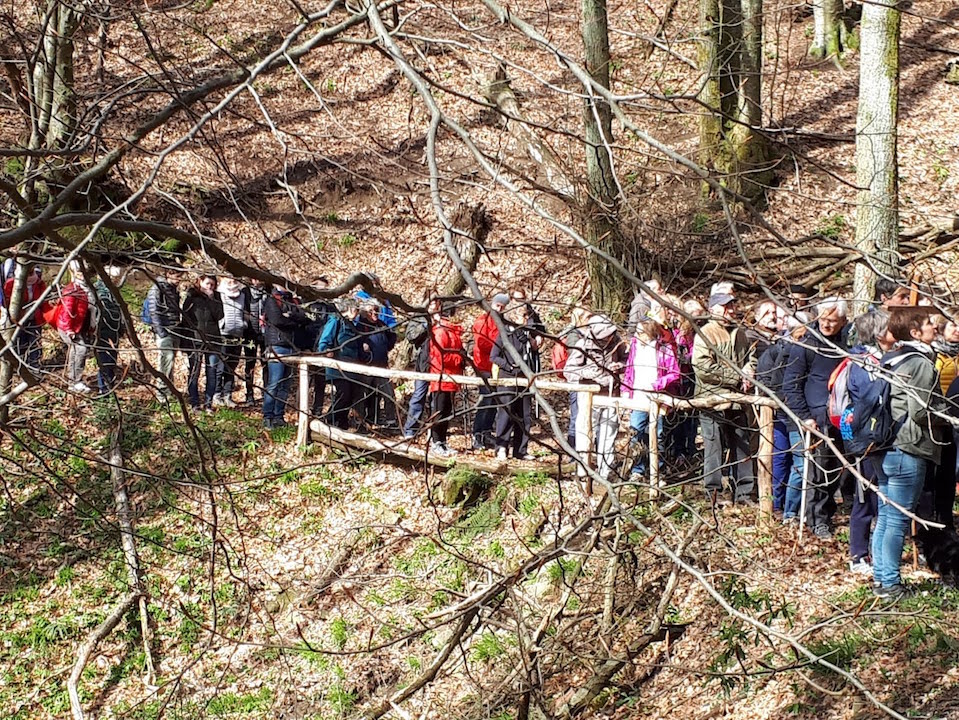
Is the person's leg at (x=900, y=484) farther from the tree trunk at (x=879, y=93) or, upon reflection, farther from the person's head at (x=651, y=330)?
the tree trunk at (x=879, y=93)

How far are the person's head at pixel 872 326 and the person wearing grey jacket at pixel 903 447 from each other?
2.0 inches

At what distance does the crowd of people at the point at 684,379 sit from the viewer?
5180mm

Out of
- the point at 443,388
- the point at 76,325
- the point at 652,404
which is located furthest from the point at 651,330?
the point at 76,325

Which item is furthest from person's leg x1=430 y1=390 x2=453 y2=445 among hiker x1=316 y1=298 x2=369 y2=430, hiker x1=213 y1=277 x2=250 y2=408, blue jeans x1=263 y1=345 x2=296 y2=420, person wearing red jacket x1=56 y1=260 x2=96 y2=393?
person wearing red jacket x1=56 y1=260 x2=96 y2=393

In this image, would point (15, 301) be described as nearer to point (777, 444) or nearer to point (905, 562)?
point (777, 444)

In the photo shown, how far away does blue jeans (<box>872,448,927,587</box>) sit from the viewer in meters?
7.03

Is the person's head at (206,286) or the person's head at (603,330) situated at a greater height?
→ the person's head at (206,286)

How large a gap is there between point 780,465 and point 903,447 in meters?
2.08

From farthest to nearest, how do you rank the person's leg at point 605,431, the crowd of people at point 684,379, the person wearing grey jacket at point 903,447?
the person's leg at point 605,431
the person wearing grey jacket at point 903,447
the crowd of people at point 684,379

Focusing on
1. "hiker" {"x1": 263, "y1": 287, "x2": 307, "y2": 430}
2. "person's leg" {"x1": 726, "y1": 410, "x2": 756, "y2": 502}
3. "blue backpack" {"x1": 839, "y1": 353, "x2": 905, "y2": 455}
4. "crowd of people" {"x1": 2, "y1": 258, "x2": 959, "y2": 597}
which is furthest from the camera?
"hiker" {"x1": 263, "y1": 287, "x2": 307, "y2": 430}

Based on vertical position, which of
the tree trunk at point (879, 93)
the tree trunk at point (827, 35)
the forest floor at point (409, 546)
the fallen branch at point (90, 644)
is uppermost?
the tree trunk at point (827, 35)

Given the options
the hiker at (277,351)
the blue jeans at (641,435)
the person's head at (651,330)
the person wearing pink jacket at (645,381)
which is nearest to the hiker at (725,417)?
the person wearing pink jacket at (645,381)

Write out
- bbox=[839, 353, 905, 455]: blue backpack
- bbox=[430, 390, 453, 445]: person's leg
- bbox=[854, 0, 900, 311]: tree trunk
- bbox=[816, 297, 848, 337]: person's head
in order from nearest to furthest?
bbox=[839, 353, 905, 455]: blue backpack < bbox=[816, 297, 848, 337]: person's head < bbox=[430, 390, 453, 445]: person's leg < bbox=[854, 0, 900, 311]: tree trunk

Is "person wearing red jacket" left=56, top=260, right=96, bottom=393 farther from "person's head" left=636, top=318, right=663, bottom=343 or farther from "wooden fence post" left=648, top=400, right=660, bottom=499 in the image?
"person's head" left=636, top=318, right=663, bottom=343
